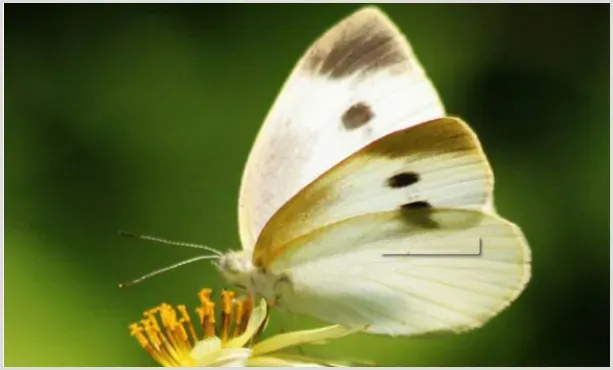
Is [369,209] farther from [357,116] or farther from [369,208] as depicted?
[357,116]

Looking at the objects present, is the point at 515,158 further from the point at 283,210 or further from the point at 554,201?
the point at 283,210

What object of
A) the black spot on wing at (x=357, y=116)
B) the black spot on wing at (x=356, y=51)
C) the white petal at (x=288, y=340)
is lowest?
the white petal at (x=288, y=340)

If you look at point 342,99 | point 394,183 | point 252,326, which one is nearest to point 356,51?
point 342,99

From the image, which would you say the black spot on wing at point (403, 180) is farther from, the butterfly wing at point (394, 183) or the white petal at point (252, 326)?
the white petal at point (252, 326)

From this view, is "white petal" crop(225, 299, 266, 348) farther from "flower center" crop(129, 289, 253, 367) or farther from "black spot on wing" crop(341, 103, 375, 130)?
"black spot on wing" crop(341, 103, 375, 130)

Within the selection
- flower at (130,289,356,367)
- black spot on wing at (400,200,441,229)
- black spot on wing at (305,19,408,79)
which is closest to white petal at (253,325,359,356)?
flower at (130,289,356,367)

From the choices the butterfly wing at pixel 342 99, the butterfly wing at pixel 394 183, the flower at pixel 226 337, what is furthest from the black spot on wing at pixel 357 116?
the flower at pixel 226 337

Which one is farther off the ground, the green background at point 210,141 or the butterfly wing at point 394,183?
the green background at point 210,141

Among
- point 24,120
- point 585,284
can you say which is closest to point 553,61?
point 585,284
